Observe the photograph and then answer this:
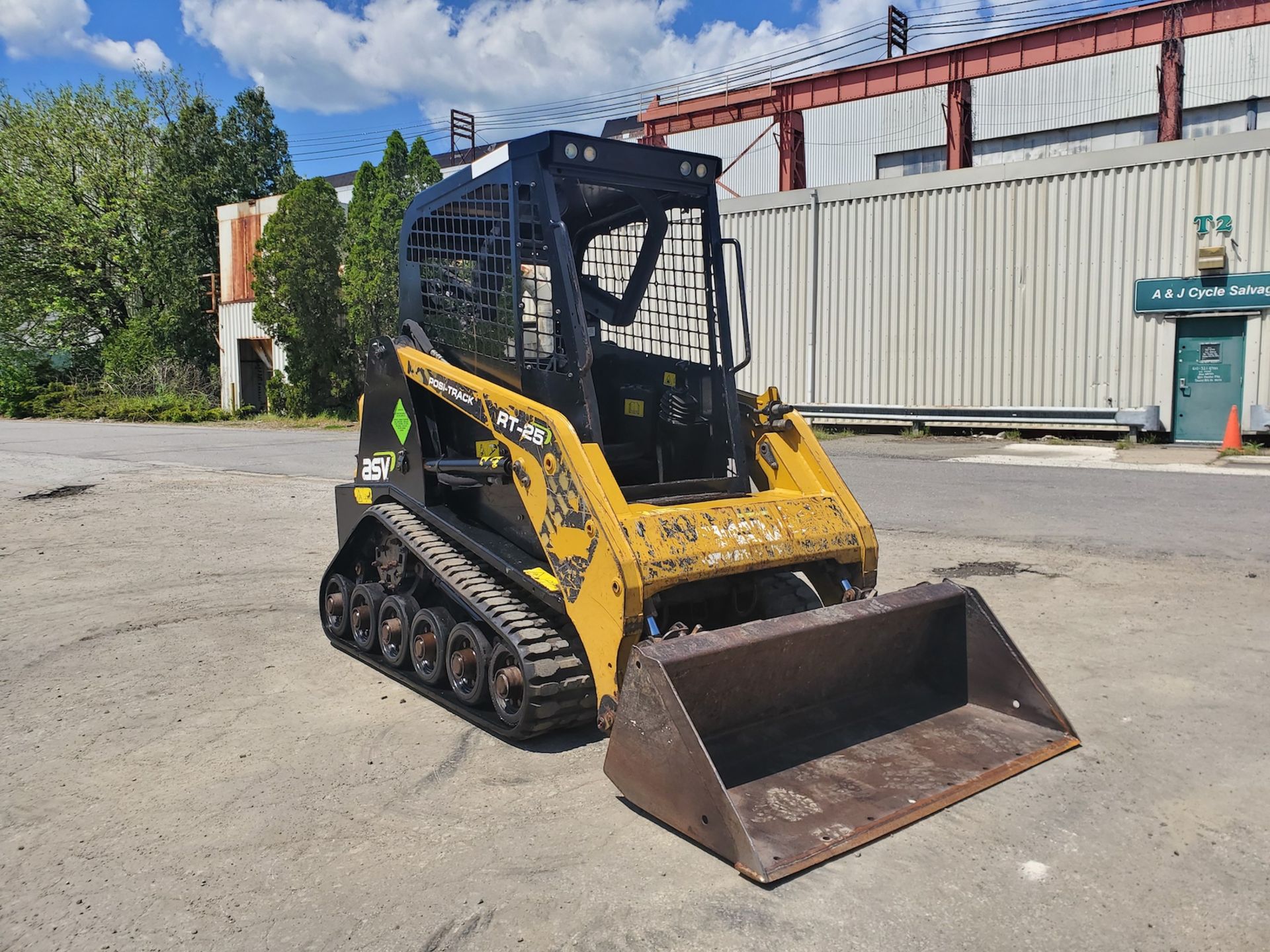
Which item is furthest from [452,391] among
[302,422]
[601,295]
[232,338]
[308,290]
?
[232,338]

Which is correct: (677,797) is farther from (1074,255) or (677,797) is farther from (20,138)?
(20,138)

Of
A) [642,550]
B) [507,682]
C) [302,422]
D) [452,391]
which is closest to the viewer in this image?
[642,550]

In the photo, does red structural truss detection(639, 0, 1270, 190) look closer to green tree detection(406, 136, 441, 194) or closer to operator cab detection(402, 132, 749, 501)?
green tree detection(406, 136, 441, 194)

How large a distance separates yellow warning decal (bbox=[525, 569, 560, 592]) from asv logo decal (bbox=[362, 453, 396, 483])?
1.51 metres

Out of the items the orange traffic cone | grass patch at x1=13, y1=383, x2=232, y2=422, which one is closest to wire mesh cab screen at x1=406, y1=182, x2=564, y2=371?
the orange traffic cone

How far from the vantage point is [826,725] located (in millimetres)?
4273

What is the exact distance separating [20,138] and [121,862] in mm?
41155

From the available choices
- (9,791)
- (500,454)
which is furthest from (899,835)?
(9,791)

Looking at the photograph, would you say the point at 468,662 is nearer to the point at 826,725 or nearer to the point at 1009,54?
the point at 826,725

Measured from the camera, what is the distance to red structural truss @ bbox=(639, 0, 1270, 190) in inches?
841

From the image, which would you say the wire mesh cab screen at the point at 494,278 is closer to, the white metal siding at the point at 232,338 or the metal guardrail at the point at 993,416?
the metal guardrail at the point at 993,416

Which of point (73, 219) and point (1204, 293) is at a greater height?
point (73, 219)

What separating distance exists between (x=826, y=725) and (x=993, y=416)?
1502 cm

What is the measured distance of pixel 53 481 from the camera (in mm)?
13258
